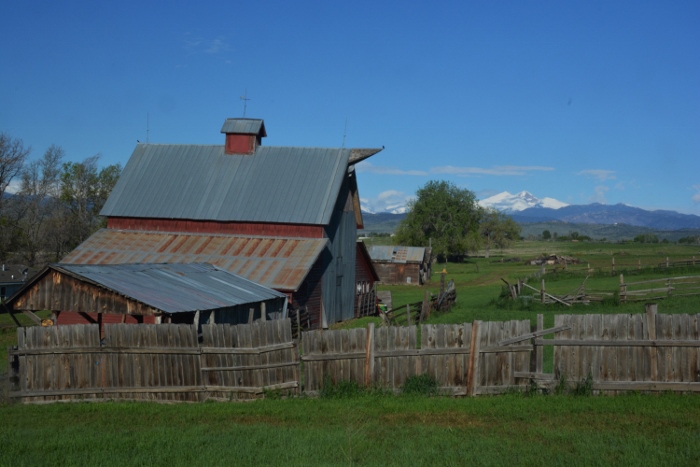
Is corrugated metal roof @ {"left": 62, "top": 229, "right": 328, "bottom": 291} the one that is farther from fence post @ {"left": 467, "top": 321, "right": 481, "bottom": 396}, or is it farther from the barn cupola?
fence post @ {"left": 467, "top": 321, "right": 481, "bottom": 396}

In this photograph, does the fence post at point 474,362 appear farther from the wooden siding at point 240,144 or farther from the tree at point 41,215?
the tree at point 41,215

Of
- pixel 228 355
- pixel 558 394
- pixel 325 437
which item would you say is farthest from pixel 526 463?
pixel 228 355

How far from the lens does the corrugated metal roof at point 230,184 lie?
3888cm

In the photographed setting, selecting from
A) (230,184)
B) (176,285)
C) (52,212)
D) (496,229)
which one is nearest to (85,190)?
(52,212)

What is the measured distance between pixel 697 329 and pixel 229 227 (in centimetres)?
2793

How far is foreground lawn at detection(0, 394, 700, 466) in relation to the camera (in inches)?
396

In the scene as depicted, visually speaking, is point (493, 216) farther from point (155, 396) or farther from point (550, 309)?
point (155, 396)

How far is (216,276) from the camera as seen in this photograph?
30.0 meters

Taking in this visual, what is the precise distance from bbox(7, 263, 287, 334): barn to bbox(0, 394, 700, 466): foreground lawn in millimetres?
6297

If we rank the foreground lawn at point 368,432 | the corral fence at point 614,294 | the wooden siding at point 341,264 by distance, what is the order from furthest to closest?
the corral fence at point 614,294 → the wooden siding at point 341,264 → the foreground lawn at point 368,432

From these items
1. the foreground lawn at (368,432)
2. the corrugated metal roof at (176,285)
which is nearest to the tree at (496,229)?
the corrugated metal roof at (176,285)

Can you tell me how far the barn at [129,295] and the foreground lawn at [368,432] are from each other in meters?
6.30

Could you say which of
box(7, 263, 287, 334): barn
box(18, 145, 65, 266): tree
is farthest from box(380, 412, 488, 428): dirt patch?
box(18, 145, 65, 266): tree

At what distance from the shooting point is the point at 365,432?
38.2 feet
